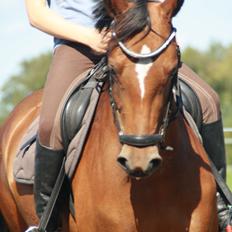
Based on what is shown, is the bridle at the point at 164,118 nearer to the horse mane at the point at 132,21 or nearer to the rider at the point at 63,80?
the horse mane at the point at 132,21

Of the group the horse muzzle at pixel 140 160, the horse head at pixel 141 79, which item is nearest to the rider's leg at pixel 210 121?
the horse head at pixel 141 79

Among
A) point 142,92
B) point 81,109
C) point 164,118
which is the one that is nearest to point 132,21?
point 142,92

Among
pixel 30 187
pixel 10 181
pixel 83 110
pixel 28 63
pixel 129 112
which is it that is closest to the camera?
pixel 129 112

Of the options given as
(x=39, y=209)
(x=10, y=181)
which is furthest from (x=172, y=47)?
(x=10, y=181)

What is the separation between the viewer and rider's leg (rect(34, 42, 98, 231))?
6730mm

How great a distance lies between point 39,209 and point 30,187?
561mm

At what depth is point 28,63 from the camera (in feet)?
369

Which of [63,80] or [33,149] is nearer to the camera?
[63,80]

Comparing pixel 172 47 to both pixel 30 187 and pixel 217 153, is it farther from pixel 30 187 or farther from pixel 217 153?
pixel 30 187

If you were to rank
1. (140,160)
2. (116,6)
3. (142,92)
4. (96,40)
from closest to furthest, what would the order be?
(140,160)
(142,92)
(116,6)
(96,40)

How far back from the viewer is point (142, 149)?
542 cm

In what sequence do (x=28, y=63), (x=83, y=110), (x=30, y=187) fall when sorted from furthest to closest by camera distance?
(x=28, y=63)
(x=30, y=187)
(x=83, y=110)

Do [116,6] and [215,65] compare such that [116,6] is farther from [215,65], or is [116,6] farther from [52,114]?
[215,65]

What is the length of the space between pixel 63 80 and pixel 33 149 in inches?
32.1
